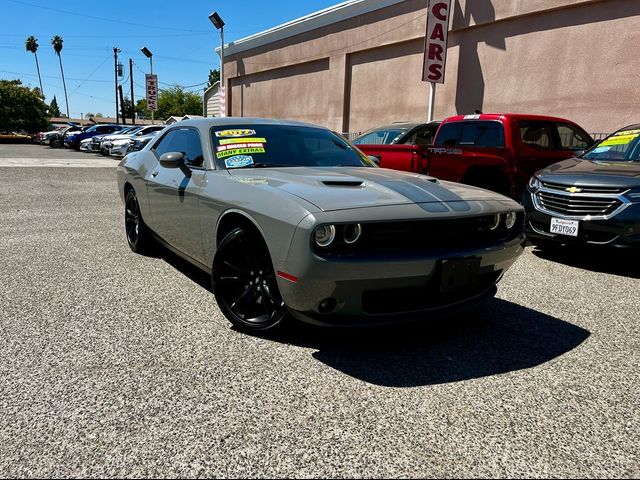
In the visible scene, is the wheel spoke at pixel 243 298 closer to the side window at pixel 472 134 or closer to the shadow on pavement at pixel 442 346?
the shadow on pavement at pixel 442 346

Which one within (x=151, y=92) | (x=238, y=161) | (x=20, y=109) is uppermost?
(x=151, y=92)

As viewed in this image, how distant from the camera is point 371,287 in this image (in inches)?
104

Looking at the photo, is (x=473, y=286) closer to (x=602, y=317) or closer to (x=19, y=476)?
(x=602, y=317)

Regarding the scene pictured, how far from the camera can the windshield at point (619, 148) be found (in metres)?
5.86

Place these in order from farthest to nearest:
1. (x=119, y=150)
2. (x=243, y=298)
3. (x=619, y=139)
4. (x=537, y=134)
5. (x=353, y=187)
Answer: (x=119, y=150), (x=537, y=134), (x=619, y=139), (x=243, y=298), (x=353, y=187)

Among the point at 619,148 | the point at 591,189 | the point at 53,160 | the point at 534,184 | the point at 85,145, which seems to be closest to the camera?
the point at 591,189

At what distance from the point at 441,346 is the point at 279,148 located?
1929 mm

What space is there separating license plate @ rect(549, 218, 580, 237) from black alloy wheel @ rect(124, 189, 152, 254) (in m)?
4.23

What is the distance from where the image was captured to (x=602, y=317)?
3748 millimetres

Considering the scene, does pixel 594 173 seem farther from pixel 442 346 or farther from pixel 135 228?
pixel 135 228

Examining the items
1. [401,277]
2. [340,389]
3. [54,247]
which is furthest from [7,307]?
[401,277]

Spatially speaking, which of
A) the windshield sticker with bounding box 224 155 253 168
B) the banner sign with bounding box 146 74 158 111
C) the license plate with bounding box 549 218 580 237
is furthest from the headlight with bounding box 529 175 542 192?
the banner sign with bounding box 146 74 158 111

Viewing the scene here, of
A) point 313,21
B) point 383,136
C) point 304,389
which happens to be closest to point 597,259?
point 383,136

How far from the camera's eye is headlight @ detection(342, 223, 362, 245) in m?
2.61
